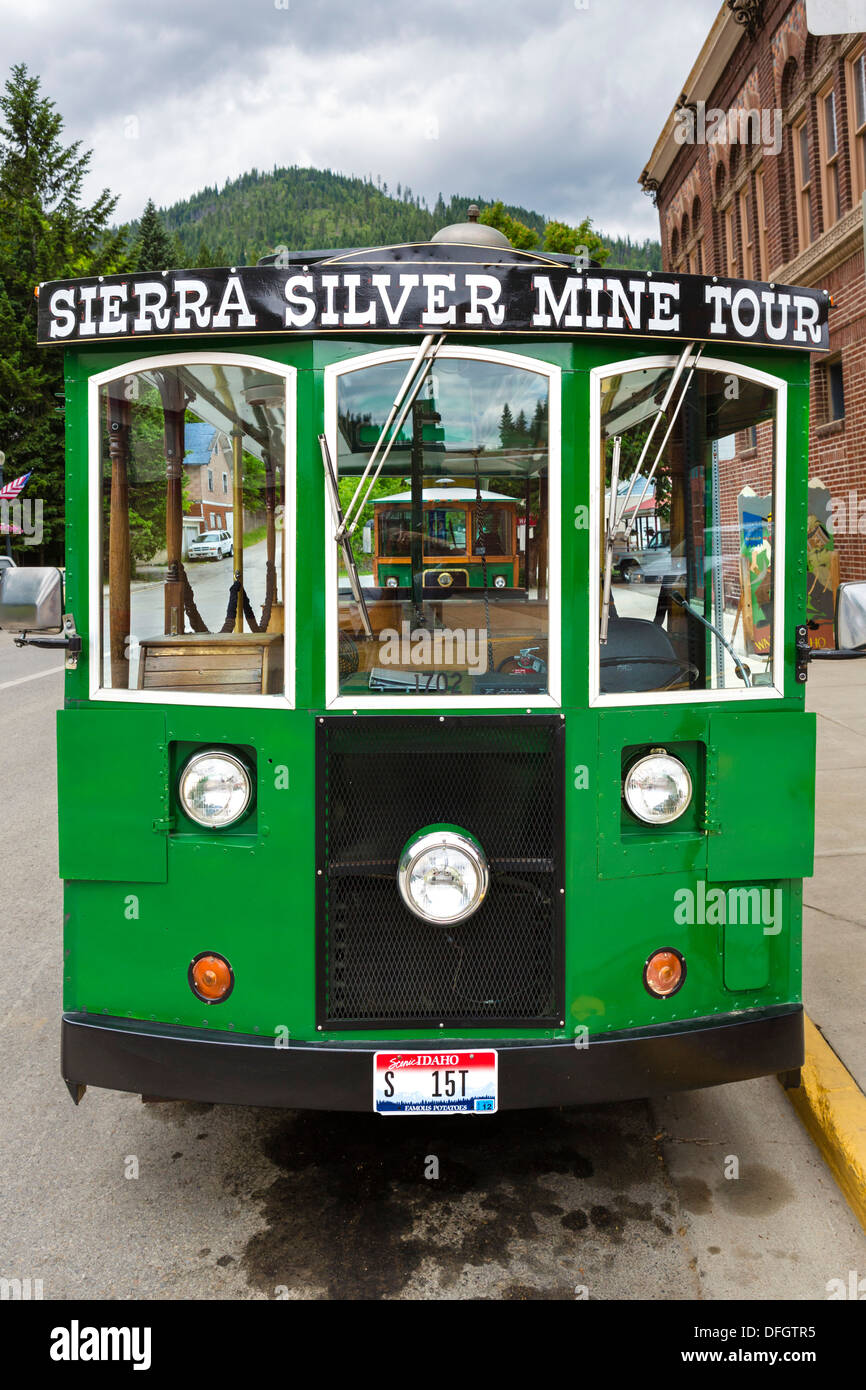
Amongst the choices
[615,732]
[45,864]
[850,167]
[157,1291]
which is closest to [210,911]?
[157,1291]

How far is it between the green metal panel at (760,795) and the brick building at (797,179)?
10703mm

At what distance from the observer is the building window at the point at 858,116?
607 inches

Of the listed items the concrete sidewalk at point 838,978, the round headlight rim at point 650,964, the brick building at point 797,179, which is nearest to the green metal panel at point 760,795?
the round headlight rim at point 650,964

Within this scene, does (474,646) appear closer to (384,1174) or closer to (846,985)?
(384,1174)

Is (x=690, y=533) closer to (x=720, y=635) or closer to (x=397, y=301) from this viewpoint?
(x=720, y=635)

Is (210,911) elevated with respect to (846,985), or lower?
elevated

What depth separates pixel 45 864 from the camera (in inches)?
287

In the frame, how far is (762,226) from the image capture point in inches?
797

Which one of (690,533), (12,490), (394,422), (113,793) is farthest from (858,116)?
(12,490)

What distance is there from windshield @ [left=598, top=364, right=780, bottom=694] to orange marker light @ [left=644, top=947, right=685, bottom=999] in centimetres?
77

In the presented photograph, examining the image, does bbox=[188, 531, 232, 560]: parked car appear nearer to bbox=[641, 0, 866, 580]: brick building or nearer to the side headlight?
the side headlight

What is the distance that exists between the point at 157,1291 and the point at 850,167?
1706 centimetres

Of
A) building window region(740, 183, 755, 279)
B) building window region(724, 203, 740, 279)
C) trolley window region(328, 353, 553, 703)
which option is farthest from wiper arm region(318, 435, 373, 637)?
building window region(724, 203, 740, 279)

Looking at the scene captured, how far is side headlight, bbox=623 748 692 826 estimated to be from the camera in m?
3.27
